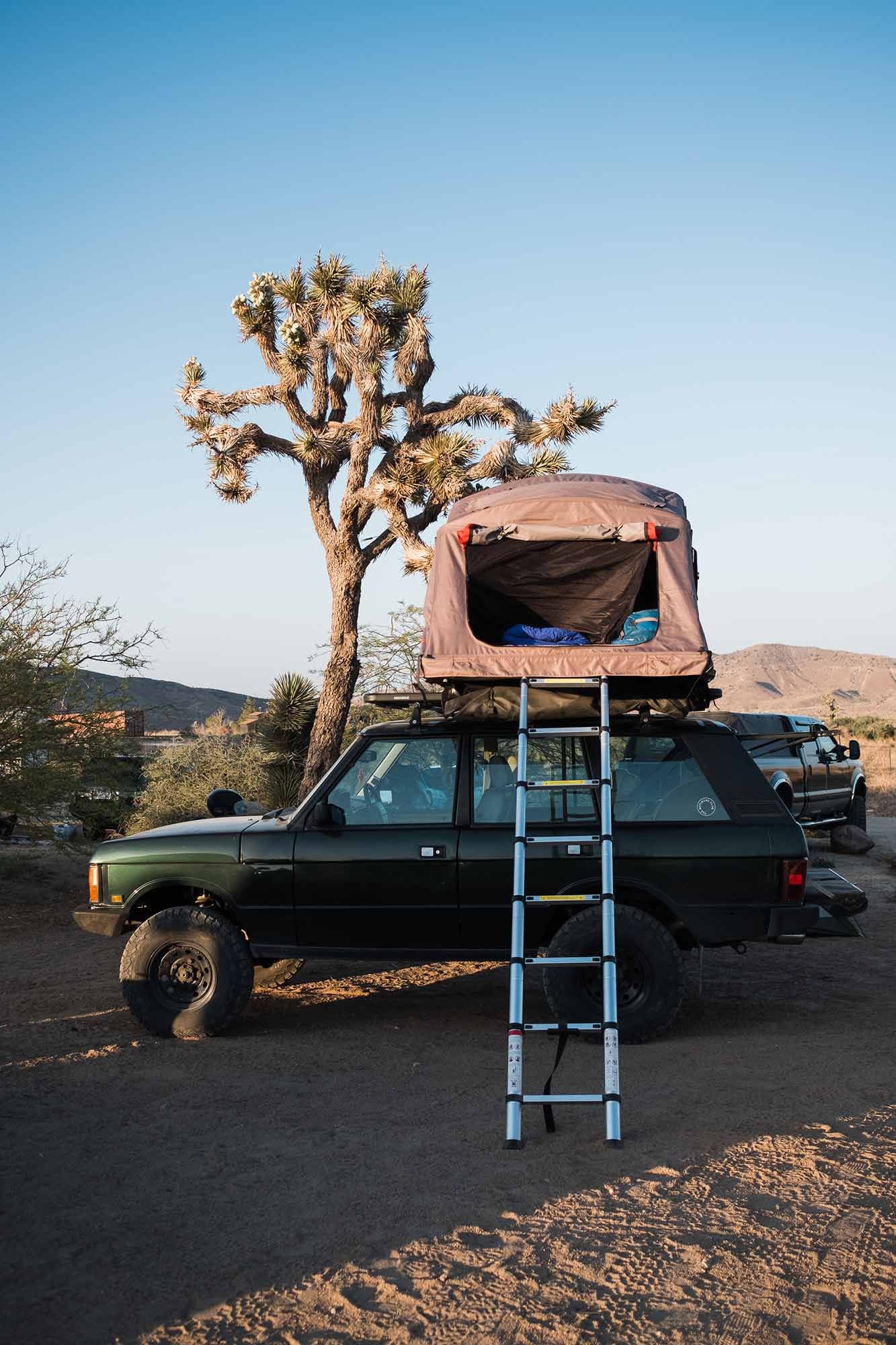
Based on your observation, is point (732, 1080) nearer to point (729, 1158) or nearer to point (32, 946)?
point (729, 1158)

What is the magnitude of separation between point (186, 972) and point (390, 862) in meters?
1.37

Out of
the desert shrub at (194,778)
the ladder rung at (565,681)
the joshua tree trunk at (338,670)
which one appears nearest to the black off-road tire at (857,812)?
the joshua tree trunk at (338,670)

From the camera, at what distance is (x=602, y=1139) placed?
506 cm

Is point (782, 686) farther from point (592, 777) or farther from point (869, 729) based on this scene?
point (592, 777)

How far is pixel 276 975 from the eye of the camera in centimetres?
836

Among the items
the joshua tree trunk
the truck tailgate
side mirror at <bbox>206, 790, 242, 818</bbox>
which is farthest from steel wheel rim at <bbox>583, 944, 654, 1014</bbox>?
the joshua tree trunk

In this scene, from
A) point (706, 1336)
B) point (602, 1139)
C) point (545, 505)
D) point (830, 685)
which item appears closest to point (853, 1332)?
point (706, 1336)

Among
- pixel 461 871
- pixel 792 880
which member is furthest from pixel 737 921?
pixel 461 871

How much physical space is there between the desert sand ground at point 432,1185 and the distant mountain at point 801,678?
74906 millimetres

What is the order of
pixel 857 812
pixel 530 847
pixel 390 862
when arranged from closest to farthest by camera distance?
pixel 530 847 → pixel 390 862 → pixel 857 812

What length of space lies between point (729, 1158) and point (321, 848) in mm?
3036

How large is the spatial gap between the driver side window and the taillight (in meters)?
1.95

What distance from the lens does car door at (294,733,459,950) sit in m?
6.79

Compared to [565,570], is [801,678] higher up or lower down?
higher up
